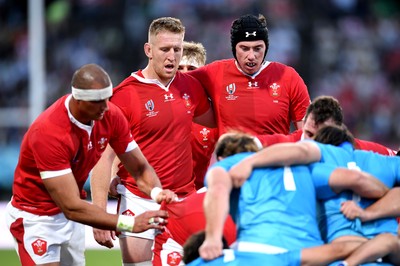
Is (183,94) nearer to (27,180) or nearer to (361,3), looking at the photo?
(27,180)

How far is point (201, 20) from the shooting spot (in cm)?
1805

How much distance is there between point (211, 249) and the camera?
512 cm

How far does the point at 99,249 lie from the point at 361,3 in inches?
362

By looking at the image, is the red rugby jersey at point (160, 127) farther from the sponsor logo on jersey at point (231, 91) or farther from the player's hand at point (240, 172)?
the player's hand at point (240, 172)

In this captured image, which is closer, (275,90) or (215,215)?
(215,215)

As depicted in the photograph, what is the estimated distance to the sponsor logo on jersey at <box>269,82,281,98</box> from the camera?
25.4 feet

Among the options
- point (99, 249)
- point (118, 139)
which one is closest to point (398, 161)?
point (118, 139)

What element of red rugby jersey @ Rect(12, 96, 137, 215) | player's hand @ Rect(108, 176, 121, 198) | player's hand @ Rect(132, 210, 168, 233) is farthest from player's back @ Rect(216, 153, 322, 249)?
player's hand @ Rect(108, 176, 121, 198)

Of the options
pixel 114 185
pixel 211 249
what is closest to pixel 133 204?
pixel 114 185

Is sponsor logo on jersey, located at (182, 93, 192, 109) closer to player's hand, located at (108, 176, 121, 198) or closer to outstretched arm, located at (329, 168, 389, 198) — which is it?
player's hand, located at (108, 176, 121, 198)

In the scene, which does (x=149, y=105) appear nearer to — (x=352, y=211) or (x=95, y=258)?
(x=352, y=211)

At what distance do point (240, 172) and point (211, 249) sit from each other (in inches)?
19.9

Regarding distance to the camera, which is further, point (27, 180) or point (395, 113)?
point (395, 113)

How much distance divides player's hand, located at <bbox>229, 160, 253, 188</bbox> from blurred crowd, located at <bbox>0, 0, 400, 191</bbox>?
39.6ft
